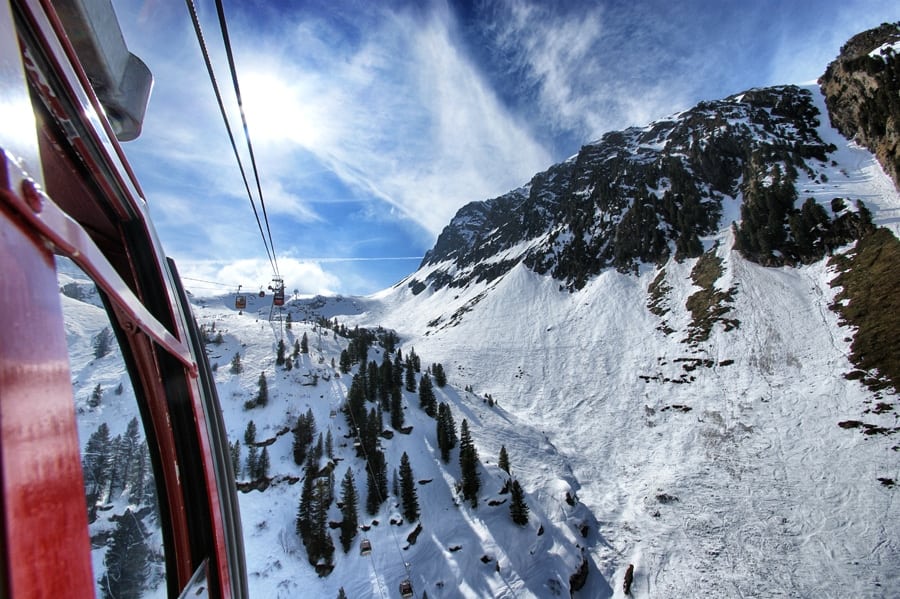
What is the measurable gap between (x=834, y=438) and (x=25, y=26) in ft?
162

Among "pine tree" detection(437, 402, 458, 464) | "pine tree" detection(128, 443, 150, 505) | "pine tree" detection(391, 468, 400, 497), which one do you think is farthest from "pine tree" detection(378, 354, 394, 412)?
"pine tree" detection(128, 443, 150, 505)

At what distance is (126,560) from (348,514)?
4147 centimetres

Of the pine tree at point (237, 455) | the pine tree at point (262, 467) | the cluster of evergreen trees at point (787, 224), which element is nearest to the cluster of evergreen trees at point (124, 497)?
the pine tree at point (262, 467)

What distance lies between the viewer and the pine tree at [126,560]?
185cm

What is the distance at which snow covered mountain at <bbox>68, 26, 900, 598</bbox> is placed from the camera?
28391 millimetres

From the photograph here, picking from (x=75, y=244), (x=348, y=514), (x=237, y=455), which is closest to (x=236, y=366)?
(x=237, y=455)

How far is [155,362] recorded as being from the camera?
2.49m

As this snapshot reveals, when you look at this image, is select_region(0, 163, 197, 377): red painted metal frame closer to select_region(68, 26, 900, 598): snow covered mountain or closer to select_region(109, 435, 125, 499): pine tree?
select_region(68, 26, 900, 598): snow covered mountain

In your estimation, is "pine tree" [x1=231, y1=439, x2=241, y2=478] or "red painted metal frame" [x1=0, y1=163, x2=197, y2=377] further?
"pine tree" [x1=231, y1=439, x2=241, y2=478]

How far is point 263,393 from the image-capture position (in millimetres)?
57312

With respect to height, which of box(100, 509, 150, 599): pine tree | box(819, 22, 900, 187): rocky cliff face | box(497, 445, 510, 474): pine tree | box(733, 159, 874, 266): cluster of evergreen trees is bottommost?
box(497, 445, 510, 474): pine tree

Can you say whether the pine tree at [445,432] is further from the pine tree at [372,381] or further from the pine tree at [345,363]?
the pine tree at [345,363]

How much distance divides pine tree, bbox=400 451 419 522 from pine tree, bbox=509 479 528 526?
31.5 feet

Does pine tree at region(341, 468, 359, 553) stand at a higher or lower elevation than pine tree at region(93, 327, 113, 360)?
lower
